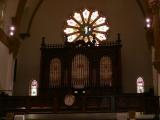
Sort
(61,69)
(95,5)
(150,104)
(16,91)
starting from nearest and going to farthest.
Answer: (150,104)
(61,69)
(16,91)
(95,5)

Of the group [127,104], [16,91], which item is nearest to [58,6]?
[16,91]

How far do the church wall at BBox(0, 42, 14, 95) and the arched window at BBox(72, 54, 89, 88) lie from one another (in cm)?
394

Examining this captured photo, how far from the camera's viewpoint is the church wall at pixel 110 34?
2198 centimetres

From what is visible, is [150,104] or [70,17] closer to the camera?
[150,104]

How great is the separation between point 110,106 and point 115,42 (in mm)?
5250

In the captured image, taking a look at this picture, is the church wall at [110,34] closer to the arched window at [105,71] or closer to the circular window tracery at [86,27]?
the circular window tracery at [86,27]

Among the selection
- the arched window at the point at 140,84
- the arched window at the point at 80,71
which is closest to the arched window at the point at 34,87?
the arched window at the point at 80,71

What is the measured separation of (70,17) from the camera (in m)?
24.2

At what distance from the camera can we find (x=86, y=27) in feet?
78.2

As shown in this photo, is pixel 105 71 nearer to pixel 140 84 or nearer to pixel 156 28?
pixel 140 84

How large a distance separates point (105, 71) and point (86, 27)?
185 inches

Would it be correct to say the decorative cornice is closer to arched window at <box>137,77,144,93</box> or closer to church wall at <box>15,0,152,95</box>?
church wall at <box>15,0,152,95</box>

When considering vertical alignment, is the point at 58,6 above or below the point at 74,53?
above

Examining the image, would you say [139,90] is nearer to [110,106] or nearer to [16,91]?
[110,106]
